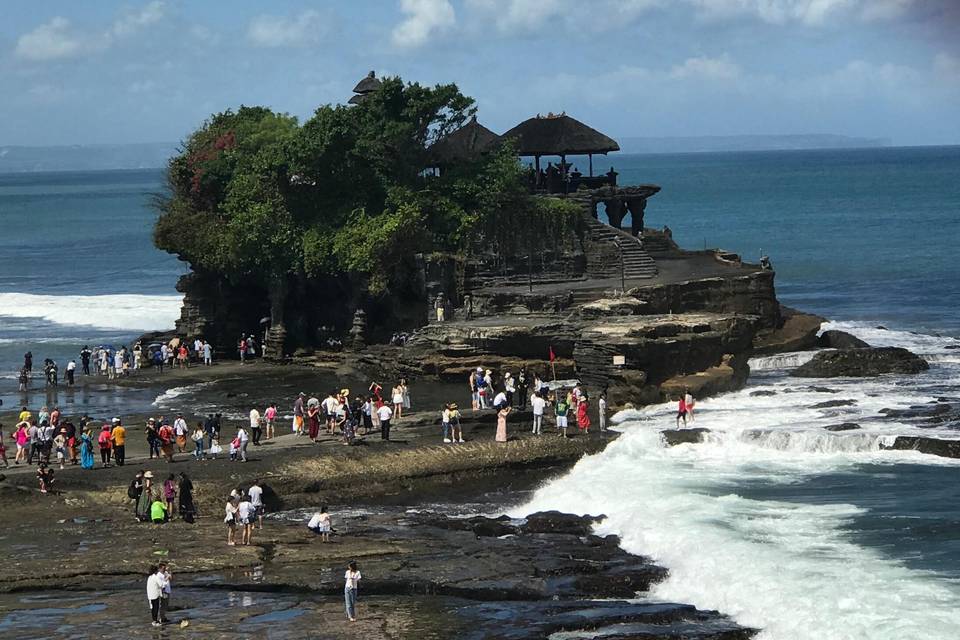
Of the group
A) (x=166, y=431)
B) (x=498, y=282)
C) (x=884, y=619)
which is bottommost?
(x=884, y=619)

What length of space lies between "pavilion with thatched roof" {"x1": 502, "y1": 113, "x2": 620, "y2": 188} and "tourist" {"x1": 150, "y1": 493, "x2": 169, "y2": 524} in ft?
90.6

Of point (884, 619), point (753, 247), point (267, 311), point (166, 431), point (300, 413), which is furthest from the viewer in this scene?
point (753, 247)

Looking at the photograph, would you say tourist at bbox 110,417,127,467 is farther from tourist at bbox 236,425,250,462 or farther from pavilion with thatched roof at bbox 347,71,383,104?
pavilion with thatched roof at bbox 347,71,383,104

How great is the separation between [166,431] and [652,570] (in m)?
12.9

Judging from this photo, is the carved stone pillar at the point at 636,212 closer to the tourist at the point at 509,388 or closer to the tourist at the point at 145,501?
the tourist at the point at 509,388

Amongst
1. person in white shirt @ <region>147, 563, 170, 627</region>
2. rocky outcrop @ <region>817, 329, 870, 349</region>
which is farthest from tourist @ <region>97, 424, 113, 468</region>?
rocky outcrop @ <region>817, 329, 870, 349</region>

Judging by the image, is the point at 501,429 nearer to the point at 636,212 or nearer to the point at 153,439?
the point at 153,439

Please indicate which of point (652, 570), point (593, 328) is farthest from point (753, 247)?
point (652, 570)

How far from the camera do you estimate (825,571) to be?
26641 millimetres

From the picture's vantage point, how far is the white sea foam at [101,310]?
A: 70688 mm

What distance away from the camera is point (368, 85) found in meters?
57.2

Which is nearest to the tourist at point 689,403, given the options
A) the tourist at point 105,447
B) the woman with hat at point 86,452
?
the tourist at point 105,447

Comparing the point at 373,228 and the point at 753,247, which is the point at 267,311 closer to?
the point at 373,228

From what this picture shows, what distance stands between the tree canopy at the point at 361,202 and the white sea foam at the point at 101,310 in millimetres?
16839
